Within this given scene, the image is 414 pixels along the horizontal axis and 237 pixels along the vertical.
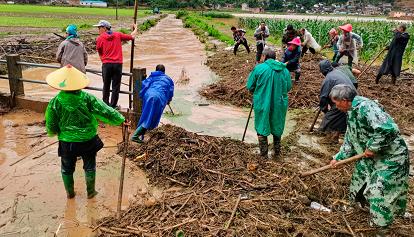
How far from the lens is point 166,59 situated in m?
18.5

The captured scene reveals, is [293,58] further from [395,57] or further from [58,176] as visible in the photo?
[58,176]

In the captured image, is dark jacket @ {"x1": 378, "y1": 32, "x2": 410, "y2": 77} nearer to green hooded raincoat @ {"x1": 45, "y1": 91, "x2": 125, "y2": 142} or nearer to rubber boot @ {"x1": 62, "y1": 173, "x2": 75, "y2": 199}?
green hooded raincoat @ {"x1": 45, "y1": 91, "x2": 125, "y2": 142}

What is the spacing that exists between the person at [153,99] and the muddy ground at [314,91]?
10.9 ft

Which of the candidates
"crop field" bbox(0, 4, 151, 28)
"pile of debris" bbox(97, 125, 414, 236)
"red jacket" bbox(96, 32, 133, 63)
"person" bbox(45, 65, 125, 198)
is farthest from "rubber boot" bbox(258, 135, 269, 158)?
"crop field" bbox(0, 4, 151, 28)

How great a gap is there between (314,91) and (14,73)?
7554 mm

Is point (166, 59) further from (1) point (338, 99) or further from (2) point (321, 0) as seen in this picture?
(2) point (321, 0)

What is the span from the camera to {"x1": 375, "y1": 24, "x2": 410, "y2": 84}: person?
11.6m

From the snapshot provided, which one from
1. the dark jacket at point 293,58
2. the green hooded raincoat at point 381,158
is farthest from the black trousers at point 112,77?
the green hooded raincoat at point 381,158

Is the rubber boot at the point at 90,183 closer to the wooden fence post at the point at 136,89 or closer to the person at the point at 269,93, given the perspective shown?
the wooden fence post at the point at 136,89

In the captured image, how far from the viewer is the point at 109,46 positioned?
7.68m

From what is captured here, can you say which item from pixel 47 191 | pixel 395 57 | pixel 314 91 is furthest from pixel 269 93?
pixel 395 57

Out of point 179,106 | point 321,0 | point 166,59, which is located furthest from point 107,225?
point 321,0

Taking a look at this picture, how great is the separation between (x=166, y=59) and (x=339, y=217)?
15129mm

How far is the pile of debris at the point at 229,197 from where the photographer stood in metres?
4.13
